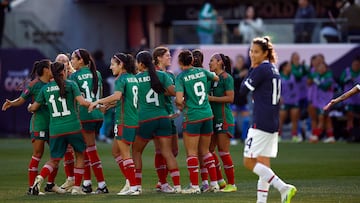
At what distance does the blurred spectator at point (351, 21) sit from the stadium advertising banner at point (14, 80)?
9.05 metres

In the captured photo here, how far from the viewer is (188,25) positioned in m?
33.1

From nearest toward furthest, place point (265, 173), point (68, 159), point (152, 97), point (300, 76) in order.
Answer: point (265, 173), point (152, 97), point (68, 159), point (300, 76)

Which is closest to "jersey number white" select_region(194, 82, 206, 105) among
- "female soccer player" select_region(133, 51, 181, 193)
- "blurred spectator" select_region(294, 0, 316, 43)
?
"female soccer player" select_region(133, 51, 181, 193)

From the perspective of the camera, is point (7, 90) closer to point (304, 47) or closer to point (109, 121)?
point (109, 121)

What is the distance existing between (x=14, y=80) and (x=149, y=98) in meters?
16.3

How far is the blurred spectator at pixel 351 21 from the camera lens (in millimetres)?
31594

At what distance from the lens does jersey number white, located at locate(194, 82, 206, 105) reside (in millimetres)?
16125

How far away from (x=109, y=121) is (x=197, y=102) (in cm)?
1475

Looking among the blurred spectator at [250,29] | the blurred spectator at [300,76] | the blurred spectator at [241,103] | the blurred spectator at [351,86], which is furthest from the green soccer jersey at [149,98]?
the blurred spectator at [250,29]

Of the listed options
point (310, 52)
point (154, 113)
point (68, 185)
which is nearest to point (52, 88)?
point (154, 113)

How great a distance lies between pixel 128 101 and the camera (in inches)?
632

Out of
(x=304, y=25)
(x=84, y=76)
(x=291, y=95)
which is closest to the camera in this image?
(x=84, y=76)

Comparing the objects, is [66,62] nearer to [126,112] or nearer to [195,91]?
[126,112]

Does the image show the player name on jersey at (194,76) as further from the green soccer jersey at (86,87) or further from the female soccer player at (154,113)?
the green soccer jersey at (86,87)
